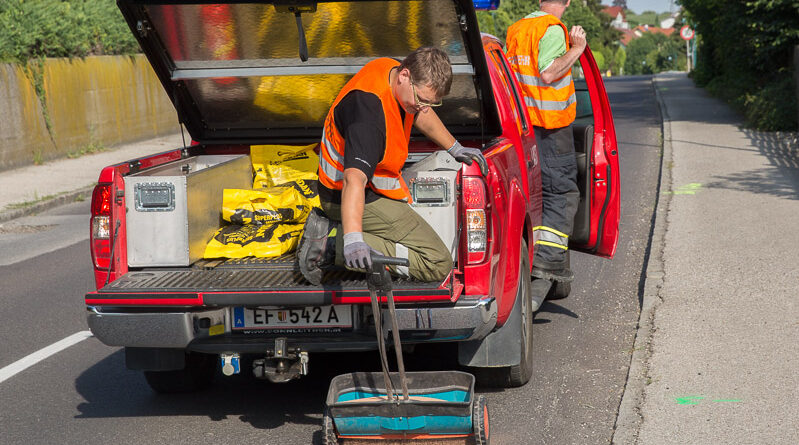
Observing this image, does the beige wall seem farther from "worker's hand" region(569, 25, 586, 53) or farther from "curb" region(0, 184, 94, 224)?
"worker's hand" region(569, 25, 586, 53)

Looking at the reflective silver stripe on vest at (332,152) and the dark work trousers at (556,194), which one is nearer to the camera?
the reflective silver stripe on vest at (332,152)

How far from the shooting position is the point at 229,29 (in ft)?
17.7

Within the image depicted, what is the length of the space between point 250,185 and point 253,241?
3.09ft

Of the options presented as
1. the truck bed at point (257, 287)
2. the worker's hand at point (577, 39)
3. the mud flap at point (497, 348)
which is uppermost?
the worker's hand at point (577, 39)

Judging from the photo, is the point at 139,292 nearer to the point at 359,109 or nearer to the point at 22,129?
the point at 359,109

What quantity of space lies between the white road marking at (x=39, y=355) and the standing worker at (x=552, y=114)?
319 centimetres

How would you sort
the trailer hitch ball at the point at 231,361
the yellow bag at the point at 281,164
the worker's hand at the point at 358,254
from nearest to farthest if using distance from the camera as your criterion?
the worker's hand at the point at 358,254, the trailer hitch ball at the point at 231,361, the yellow bag at the point at 281,164

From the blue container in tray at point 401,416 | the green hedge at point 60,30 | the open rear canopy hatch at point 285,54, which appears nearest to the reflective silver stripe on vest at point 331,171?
the open rear canopy hatch at point 285,54

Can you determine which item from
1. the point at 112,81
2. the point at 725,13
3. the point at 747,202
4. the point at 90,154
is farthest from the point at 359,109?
the point at 725,13

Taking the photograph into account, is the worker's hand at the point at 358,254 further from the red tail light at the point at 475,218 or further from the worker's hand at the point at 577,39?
the worker's hand at the point at 577,39

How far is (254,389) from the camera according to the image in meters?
5.71

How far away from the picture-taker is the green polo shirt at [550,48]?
A: 6629 millimetres

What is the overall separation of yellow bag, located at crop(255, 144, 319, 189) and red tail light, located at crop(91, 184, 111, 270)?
1.39 meters

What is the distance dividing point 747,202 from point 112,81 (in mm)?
14365
